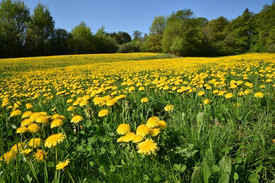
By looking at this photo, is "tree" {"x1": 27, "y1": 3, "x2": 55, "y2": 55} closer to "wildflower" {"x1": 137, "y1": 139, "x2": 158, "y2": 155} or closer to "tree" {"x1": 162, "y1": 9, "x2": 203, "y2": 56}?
"tree" {"x1": 162, "y1": 9, "x2": 203, "y2": 56}

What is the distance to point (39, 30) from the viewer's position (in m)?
36.1

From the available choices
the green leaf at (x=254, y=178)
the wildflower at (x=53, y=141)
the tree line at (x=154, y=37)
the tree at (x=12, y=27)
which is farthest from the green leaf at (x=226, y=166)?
the tree at (x=12, y=27)

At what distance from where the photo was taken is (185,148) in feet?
4.30

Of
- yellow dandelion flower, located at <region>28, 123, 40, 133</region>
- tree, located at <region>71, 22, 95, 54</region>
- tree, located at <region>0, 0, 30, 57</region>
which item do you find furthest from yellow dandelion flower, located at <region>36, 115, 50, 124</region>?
tree, located at <region>71, 22, 95, 54</region>

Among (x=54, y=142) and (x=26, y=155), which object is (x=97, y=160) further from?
(x=26, y=155)

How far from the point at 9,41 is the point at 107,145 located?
131 ft

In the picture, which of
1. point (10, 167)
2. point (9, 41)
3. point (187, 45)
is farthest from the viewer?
point (187, 45)

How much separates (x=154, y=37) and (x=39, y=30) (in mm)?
28032

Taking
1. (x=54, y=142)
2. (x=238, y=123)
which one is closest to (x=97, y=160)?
(x=54, y=142)

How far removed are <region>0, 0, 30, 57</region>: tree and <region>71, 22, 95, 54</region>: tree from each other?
1022 centimetres

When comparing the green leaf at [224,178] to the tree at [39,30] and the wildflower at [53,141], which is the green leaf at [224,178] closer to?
the wildflower at [53,141]

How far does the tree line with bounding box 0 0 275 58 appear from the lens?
33469mm

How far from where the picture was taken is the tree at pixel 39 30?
34.1 m

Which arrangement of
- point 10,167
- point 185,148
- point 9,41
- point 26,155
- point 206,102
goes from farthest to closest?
point 9,41 < point 206,102 < point 185,148 < point 26,155 < point 10,167
